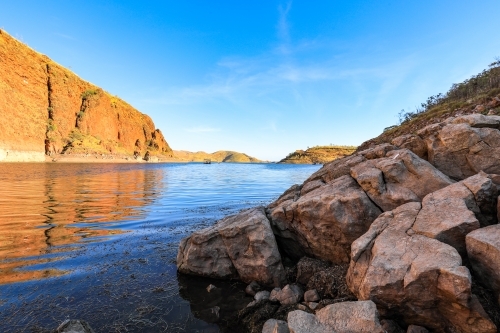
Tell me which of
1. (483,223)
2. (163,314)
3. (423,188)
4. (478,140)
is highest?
(478,140)

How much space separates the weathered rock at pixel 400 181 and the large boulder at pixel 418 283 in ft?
6.03

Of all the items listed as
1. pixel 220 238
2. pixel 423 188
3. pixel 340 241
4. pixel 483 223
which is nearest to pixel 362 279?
pixel 340 241

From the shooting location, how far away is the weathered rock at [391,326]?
5.29 metres

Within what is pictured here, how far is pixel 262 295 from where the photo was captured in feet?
24.9

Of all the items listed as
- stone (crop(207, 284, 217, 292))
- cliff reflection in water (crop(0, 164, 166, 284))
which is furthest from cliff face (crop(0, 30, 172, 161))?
stone (crop(207, 284, 217, 292))

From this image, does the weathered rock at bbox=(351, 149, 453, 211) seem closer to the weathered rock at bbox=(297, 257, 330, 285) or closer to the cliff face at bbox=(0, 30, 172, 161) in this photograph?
the weathered rock at bbox=(297, 257, 330, 285)

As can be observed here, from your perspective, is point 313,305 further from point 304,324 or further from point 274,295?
point 304,324

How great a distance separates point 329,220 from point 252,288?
3.36m

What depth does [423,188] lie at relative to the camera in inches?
322

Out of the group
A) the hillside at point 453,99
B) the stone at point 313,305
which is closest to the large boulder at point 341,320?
the stone at point 313,305

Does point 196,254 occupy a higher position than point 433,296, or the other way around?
point 433,296

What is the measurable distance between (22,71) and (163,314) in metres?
133

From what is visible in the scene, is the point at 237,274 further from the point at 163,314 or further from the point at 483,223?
the point at 483,223

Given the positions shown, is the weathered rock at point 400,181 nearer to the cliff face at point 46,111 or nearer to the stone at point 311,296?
the stone at point 311,296
